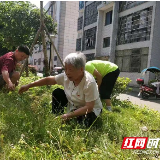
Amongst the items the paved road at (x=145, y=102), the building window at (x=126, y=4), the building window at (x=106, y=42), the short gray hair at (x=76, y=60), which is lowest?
the paved road at (x=145, y=102)

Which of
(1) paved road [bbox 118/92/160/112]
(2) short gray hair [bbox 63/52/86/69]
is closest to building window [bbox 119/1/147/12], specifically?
(1) paved road [bbox 118/92/160/112]

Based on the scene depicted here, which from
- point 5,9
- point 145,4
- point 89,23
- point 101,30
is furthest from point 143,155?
point 89,23

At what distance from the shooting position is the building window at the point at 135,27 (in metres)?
12.4

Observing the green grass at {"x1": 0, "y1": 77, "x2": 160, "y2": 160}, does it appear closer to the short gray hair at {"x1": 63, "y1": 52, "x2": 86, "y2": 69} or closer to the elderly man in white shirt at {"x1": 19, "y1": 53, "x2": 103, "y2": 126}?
the elderly man in white shirt at {"x1": 19, "y1": 53, "x2": 103, "y2": 126}

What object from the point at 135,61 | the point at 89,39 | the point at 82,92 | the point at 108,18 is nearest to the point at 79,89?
the point at 82,92

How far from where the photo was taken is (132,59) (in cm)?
1358

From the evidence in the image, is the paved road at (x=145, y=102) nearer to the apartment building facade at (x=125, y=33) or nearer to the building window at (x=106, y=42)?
the apartment building facade at (x=125, y=33)

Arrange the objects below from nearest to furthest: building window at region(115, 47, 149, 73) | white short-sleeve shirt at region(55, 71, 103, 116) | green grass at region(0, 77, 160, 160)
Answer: green grass at region(0, 77, 160, 160) → white short-sleeve shirt at region(55, 71, 103, 116) → building window at region(115, 47, 149, 73)

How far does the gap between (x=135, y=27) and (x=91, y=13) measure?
695 centimetres

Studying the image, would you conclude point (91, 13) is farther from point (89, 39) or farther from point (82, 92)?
point (82, 92)

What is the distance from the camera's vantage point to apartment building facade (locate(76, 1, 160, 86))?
11.9 metres

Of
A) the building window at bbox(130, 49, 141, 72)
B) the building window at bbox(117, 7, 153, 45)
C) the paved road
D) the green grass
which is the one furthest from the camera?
the building window at bbox(130, 49, 141, 72)

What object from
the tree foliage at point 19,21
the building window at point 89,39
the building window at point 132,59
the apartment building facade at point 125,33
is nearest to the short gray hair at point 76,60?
the tree foliage at point 19,21

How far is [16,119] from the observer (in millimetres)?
2008
